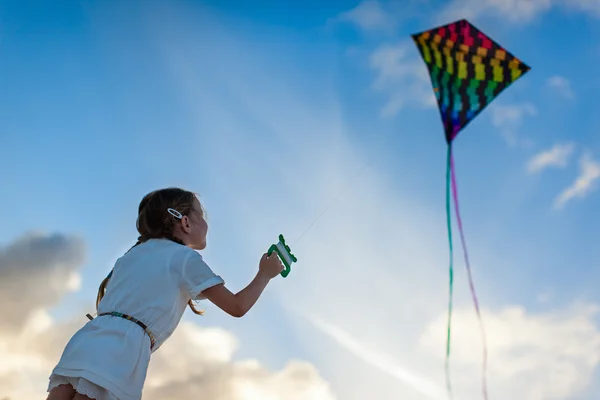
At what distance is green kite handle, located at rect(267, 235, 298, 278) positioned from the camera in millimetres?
3887

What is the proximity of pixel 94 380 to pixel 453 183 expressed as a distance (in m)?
2.74

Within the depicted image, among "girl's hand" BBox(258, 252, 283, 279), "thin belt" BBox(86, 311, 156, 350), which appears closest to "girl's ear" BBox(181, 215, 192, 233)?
"girl's hand" BBox(258, 252, 283, 279)

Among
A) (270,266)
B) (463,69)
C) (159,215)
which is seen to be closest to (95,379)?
(159,215)

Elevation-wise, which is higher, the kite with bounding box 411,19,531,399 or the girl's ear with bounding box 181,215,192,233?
the kite with bounding box 411,19,531,399

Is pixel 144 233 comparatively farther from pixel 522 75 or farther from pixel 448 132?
pixel 522 75

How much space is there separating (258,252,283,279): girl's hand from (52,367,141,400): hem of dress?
115 centimetres

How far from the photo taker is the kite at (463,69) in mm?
4642

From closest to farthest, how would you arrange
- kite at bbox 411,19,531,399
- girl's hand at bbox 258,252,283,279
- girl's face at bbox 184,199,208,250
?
girl's hand at bbox 258,252,283,279, girl's face at bbox 184,199,208,250, kite at bbox 411,19,531,399

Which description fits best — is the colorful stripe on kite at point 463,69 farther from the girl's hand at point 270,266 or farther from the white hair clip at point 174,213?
the white hair clip at point 174,213

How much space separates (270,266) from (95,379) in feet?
4.24

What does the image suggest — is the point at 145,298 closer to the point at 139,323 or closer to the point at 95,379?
the point at 139,323

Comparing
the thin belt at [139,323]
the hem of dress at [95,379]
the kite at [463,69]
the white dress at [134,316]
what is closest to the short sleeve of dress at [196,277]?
the white dress at [134,316]

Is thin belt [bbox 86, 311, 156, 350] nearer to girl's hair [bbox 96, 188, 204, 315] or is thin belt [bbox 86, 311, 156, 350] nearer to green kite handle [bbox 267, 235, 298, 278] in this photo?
girl's hair [bbox 96, 188, 204, 315]

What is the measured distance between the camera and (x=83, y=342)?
3189 millimetres
